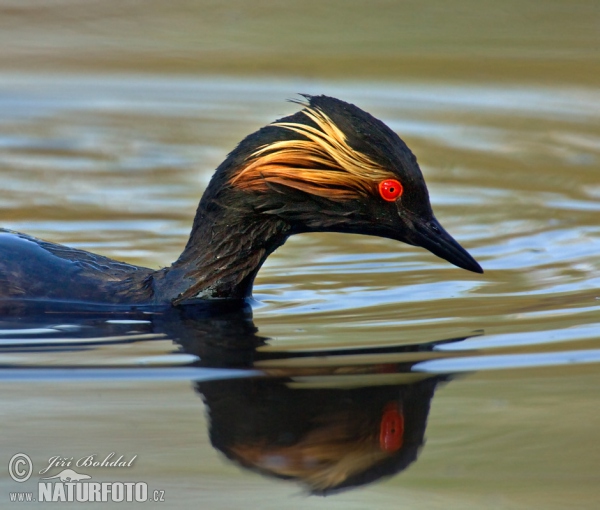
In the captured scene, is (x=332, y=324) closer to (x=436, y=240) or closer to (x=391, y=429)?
(x=436, y=240)

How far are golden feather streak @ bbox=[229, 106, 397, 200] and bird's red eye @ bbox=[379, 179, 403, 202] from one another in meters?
0.04

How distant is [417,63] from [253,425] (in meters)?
10.7

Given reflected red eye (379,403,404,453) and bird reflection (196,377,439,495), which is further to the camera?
reflected red eye (379,403,404,453)

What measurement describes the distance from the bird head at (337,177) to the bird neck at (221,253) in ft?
0.40

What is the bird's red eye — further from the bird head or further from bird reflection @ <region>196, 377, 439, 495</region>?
bird reflection @ <region>196, 377, 439, 495</region>

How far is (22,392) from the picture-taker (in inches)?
235

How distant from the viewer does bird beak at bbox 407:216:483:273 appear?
26.3ft

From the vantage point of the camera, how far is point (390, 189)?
789 centimetres

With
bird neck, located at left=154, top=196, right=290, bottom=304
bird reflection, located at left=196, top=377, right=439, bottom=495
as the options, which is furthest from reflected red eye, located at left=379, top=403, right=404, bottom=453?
bird neck, located at left=154, top=196, right=290, bottom=304

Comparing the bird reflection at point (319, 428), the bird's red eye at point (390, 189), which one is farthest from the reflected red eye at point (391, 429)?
the bird's red eye at point (390, 189)

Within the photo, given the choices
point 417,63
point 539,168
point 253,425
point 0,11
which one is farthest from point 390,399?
point 0,11

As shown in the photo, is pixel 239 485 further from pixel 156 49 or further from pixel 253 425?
pixel 156 49

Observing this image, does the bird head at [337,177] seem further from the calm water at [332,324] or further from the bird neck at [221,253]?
the calm water at [332,324]

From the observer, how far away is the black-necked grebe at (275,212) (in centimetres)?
784
